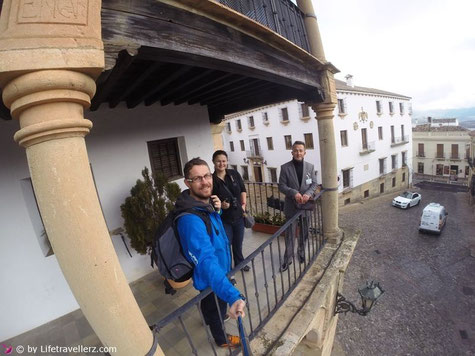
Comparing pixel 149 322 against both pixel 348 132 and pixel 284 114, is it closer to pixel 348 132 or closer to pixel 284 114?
pixel 284 114

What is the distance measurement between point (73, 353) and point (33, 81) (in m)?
3.25

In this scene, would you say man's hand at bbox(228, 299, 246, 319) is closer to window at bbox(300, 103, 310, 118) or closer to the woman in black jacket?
the woman in black jacket

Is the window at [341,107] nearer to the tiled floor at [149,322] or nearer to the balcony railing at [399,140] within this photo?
the balcony railing at [399,140]

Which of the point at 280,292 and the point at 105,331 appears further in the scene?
the point at 280,292

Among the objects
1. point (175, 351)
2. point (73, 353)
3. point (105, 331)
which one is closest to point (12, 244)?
point (73, 353)

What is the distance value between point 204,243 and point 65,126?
108 cm

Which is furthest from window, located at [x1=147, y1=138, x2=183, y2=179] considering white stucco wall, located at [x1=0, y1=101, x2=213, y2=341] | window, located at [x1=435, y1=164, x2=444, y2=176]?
window, located at [x1=435, y1=164, x2=444, y2=176]

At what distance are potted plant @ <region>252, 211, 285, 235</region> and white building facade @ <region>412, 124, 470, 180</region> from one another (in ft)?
114

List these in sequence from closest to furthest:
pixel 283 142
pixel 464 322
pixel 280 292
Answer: pixel 280 292 → pixel 464 322 → pixel 283 142

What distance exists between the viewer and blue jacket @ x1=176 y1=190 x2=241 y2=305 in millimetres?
1547

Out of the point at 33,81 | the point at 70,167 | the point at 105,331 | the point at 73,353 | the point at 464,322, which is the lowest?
the point at 464,322

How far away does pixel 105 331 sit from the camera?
54.2 inches

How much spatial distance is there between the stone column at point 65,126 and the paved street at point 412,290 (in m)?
6.32

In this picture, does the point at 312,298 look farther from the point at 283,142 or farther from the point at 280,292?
the point at 283,142
